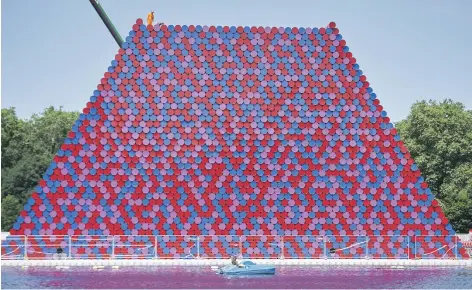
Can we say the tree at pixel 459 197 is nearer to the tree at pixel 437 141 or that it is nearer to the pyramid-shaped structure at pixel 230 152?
the tree at pixel 437 141

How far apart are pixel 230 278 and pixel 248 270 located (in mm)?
1228

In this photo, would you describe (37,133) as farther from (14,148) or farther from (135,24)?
(135,24)

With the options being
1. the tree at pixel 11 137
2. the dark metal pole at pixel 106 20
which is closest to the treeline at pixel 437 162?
the tree at pixel 11 137

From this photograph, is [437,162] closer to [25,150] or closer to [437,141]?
[437,141]

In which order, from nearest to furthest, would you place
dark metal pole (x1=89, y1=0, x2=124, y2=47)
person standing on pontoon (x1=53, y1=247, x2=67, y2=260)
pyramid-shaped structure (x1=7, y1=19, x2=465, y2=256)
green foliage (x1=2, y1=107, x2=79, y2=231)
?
person standing on pontoon (x1=53, y1=247, x2=67, y2=260)
pyramid-shaped structure (x1=7, y1=19, x2=465, y2=256)
dark metal pole (x1=89, y1=0, x2=124, y2=47)
green foliage (x1=2, y1=107, x2=79, y2=231)

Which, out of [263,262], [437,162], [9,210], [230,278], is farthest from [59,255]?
[437,162]

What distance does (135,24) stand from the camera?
37000mm

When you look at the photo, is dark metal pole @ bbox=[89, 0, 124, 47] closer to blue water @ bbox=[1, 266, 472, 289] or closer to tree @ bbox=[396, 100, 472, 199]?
blue water @ bbox=[1, 266, 472, 289]

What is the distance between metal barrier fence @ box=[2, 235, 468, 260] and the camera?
35.1 meters

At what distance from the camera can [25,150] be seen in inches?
2653

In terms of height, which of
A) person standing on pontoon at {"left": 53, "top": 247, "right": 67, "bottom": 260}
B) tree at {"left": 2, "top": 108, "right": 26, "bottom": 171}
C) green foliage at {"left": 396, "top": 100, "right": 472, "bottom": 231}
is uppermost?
tree at {"left": 2, "top": 108, "right": 26, "bottom": 171}

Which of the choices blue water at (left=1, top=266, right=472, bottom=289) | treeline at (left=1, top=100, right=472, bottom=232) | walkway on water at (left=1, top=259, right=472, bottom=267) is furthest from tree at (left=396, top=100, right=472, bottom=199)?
blue water at (left=1, top=266, right=472, bottom=289)

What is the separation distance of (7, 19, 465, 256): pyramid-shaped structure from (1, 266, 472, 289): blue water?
2393 mm

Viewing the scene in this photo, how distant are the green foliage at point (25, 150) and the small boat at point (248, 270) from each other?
2421 cm
